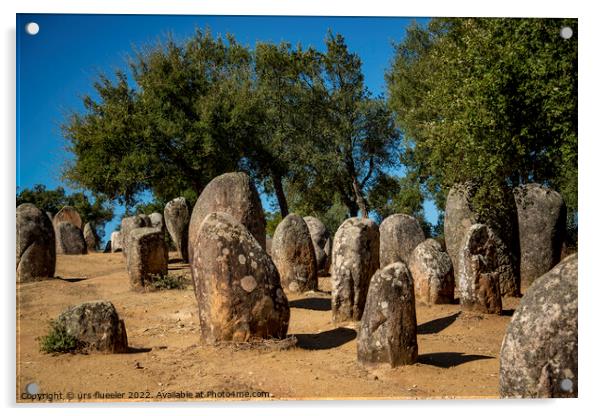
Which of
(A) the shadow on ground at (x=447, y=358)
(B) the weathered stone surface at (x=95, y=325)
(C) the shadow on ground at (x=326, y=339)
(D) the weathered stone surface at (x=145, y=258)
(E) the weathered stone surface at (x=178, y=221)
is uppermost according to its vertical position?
(E) the weathered stone surface at (x=178, y=221)

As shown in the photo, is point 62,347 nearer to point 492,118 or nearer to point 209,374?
point 209,374

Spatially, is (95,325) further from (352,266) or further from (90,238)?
(90,238)

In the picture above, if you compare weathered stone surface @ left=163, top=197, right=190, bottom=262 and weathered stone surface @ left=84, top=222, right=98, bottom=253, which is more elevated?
weathered stone surface @ left=163, top=197, right=190, bottom=262

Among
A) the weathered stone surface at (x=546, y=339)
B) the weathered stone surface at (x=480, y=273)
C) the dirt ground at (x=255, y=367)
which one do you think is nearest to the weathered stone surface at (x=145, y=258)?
the dirt ground at (x=255, y=367)

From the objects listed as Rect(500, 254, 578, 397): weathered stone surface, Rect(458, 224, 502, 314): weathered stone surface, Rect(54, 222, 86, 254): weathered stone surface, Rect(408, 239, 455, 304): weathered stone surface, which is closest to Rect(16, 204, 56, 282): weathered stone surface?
Rect(408, 239, 455, 304): weathered stone surface

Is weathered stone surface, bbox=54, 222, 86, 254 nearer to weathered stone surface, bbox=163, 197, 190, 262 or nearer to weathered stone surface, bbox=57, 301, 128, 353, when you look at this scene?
weathered stone surface, bbox=163, 197, 190, 262

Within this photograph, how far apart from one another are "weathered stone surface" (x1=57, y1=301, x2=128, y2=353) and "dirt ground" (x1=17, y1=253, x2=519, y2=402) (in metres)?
0.15

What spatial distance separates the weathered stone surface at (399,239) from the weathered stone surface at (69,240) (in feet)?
40.3

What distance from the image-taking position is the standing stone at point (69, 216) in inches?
960

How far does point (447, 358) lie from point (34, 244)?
9421mm

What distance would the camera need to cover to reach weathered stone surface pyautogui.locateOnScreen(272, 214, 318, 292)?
43.5 ft

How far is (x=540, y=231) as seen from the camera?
45.6 ft

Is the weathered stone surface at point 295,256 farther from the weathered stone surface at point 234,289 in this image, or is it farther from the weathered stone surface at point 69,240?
the weathered stone surface at point 69,240

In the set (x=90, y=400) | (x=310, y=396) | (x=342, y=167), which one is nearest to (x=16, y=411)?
(x=90, y=400)
